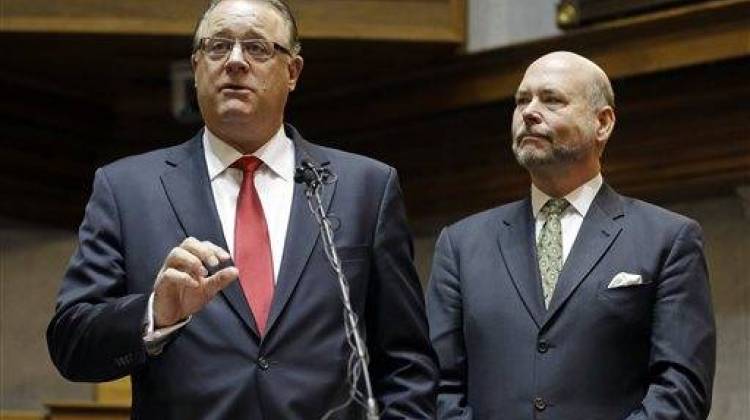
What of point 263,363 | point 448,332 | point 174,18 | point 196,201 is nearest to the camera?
point 263,363

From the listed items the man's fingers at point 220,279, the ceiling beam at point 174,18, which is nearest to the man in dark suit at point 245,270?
the man's fingers at point 220,279

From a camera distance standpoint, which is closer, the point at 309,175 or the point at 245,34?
the point at 309,175

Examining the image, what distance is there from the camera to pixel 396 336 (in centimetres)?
292

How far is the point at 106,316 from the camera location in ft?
8.86

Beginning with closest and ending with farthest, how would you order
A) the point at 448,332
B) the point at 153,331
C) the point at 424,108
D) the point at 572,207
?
the point at 153,331
the point at 448,332
the point at 572,207
the point at 424,108

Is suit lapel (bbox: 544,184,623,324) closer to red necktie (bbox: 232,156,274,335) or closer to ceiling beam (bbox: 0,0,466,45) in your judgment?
red necktie (bbox: 232,156,274,335)

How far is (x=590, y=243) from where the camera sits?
11.1ft

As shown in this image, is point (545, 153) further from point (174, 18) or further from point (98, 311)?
point (174, 18)

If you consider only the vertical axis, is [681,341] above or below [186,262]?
below

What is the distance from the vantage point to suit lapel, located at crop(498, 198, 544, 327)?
3.33 metres

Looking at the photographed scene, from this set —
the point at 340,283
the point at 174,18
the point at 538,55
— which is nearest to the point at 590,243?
the point at 340,283

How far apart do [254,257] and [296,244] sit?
0.07 metres

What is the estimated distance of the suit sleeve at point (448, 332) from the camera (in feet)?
10.8

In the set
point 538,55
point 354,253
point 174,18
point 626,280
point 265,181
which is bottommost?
point 626,280
